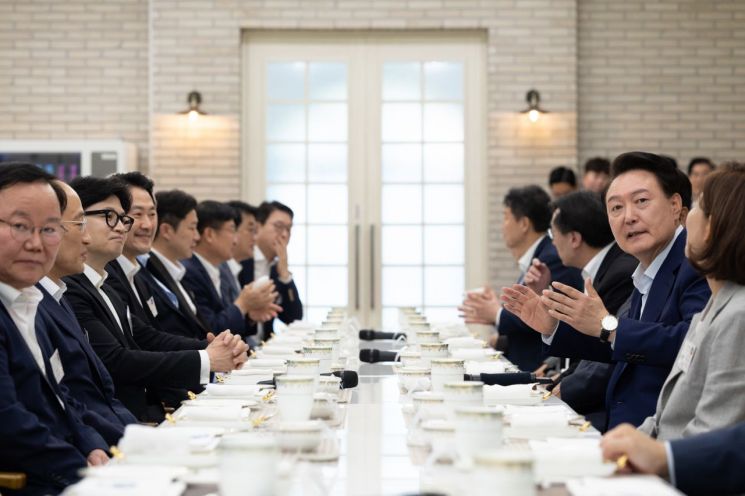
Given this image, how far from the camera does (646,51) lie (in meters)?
10.2

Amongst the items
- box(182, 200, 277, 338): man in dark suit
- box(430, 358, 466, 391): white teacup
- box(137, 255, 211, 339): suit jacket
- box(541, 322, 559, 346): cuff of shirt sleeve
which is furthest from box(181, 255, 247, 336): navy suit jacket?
box(430, 358, 466, 391): white teacup

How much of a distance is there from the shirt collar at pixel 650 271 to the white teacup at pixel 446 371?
90cm

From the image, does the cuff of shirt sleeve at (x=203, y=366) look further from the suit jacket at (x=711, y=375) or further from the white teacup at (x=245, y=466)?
the white teacup at (x=245, y=466)

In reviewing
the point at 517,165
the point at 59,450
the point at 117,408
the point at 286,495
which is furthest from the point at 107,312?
the point at 517,165

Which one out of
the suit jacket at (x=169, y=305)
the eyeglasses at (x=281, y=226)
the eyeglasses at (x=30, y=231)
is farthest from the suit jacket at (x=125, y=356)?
the eyeglasses at (x=281, y=226)

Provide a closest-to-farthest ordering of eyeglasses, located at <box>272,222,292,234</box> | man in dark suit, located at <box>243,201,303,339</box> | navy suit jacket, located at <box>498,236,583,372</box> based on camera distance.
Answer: navy suit jacket, located at <box>498,236,583,372</box>
man in dark suit, located at <box>243,201,303,339</box>
eyeglasses, located at <box>272,222,292,234</box>

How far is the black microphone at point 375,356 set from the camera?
5.04 meters

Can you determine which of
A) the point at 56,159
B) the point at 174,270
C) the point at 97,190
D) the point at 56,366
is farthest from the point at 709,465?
the point at 56,159

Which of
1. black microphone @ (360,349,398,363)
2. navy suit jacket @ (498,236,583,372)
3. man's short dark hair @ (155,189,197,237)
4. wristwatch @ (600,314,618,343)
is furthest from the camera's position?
navy suit jacket @ (498,236,583,372)

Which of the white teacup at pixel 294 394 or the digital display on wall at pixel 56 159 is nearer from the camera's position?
the white teacup at pixel 294 394

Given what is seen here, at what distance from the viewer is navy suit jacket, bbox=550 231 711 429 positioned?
139 inches

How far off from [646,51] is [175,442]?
8622 mm

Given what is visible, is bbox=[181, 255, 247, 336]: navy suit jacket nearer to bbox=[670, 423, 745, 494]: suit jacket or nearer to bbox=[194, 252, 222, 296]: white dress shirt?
bbox=[194, 252, 222, 296]: white dress shirt

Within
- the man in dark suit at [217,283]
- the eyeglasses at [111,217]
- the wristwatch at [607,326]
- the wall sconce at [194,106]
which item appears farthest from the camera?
the wall sconce at [194,106]
